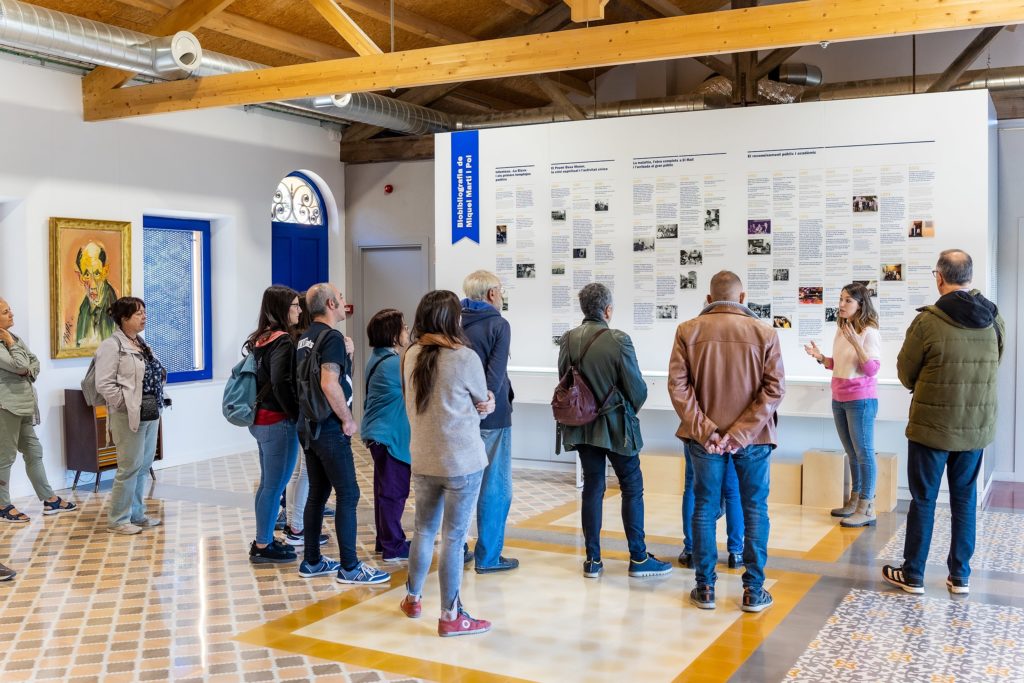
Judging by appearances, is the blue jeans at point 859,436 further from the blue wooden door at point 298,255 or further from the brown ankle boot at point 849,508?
the blue wooden door at point 298,255

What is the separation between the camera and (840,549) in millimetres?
6184

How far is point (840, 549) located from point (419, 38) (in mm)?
6242

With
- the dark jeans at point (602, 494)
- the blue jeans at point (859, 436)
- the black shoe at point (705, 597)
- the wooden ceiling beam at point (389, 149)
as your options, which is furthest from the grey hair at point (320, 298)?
the wooden ceiling beam at point (389, 149)

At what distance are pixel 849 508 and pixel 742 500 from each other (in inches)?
91.1

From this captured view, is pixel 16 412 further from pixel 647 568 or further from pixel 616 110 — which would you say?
pixel 616 110

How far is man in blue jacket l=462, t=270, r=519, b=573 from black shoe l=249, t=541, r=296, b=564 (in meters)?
1.11

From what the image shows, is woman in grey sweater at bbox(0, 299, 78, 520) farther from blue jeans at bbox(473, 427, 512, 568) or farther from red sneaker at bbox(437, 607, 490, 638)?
red sneaker at bbox(437, 607, 490, 638)

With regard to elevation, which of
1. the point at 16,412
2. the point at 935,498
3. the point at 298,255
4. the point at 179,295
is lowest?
the point at 935,498

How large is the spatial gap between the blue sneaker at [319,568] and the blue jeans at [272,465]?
0.38 m

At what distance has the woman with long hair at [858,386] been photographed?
6.61 m

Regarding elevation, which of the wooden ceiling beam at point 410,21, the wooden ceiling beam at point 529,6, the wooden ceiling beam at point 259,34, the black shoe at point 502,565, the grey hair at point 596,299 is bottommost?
the black shoe at point 502,565

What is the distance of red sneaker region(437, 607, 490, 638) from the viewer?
4.64 metres

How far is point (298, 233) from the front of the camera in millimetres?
11258

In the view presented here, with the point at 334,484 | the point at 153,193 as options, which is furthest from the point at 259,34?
the point at 334,484
